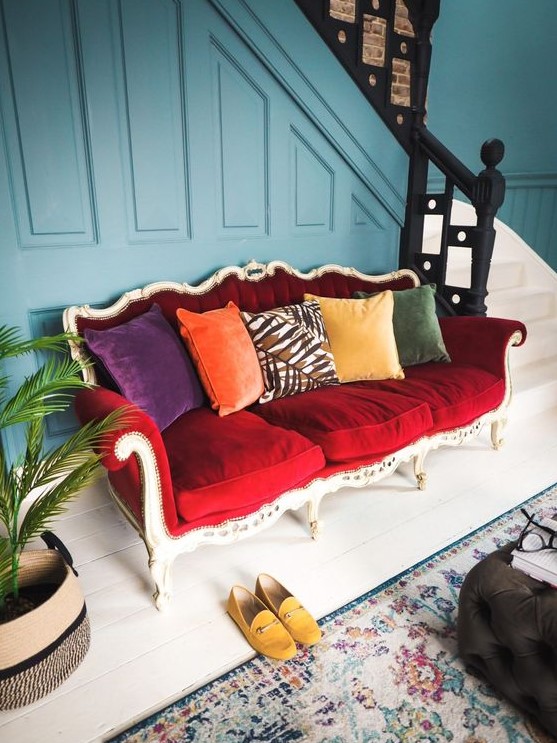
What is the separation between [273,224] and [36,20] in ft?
4.38

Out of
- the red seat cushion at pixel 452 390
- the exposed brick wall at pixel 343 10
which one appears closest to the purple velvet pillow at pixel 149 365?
the red seat cushion at pixel 452 390

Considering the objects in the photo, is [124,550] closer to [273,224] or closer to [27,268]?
[27,268]

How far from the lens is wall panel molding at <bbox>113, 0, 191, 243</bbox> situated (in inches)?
90.4

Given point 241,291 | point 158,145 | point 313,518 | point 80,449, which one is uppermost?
point 158,145

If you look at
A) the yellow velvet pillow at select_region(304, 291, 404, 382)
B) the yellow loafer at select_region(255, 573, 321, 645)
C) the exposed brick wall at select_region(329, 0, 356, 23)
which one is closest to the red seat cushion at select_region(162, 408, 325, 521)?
the yellow loafer at select_region(255, 573, 321, 645)

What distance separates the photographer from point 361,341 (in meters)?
2.61

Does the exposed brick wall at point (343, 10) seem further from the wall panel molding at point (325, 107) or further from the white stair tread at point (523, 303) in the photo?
the white stair tread at point (523, 303)

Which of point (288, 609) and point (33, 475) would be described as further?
point (288, 609)

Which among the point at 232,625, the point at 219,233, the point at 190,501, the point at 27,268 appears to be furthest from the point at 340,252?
the point at 232,625

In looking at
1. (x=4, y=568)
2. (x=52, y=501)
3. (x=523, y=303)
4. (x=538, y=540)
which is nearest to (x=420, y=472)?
(x=538, y=540)

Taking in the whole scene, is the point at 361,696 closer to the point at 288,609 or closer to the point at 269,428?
the point at 288,609

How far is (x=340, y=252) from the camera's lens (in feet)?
10.5

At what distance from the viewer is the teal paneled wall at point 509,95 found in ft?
13.3

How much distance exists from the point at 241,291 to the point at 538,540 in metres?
1.70
